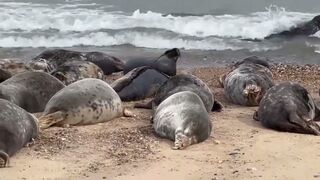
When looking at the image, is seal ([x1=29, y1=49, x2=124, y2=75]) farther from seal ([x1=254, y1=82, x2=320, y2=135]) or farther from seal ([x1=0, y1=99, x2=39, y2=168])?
seal ([x1=0, y1=99, x2=39, y2=168])

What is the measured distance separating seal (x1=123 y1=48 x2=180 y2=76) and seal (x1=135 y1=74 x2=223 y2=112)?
1981 mm

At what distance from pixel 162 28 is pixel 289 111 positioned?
1046cm

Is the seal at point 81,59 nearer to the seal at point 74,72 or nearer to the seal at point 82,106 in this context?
the seal at point 74,72

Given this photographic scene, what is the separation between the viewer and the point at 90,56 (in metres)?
10.7

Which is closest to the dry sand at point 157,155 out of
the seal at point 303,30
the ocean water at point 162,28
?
the ocean water at point 162,28

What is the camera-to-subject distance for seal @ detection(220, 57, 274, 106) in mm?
7707

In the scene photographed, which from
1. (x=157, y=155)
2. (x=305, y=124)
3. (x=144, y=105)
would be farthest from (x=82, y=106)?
(x=305, y=124)

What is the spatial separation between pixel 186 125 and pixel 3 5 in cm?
1650

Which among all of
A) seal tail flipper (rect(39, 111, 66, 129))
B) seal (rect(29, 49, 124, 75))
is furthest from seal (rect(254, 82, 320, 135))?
seal (rect(29, 49, 124, 75))

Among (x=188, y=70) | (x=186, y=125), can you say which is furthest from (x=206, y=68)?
(x=186, y=125)

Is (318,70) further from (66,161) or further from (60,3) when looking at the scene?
(60,3)

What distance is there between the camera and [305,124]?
243 inches

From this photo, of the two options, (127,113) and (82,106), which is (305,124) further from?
(82,106)

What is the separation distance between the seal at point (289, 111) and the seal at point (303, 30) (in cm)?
904
